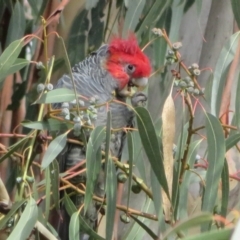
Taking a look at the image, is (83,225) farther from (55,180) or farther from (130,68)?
(130,68)

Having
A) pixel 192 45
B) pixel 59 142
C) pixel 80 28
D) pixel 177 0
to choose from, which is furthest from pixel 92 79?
pixel 59 142

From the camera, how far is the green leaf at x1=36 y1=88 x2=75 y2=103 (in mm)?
1077

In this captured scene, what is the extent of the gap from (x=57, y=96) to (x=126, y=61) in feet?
2.35

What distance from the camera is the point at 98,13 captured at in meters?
1.84

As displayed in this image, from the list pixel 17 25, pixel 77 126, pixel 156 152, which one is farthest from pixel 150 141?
pixel 17 25

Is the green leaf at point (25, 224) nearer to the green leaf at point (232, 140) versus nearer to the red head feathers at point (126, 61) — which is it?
the green leaf at point (232, 140)

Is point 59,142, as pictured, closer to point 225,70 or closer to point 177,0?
point 225,70

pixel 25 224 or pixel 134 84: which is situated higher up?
pixel 134 84

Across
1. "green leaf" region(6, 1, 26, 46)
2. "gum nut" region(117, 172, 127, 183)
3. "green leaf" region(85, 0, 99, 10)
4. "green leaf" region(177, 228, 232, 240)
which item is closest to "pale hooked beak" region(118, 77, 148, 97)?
"green leaf" region(85, 0, 99, 10)

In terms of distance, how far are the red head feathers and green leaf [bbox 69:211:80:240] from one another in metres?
0.66

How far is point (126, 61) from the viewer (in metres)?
1.79

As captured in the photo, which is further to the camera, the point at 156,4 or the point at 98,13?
the point at 98,13

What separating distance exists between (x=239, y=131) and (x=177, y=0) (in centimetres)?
64

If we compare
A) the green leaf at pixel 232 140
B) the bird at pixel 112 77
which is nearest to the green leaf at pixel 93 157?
the green leaf at pixel 232 140
